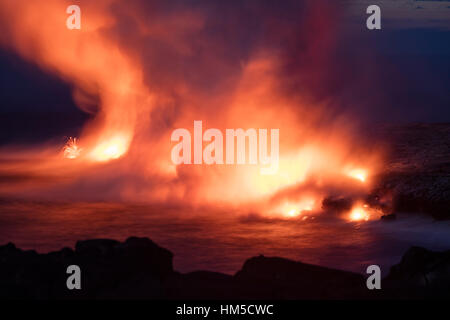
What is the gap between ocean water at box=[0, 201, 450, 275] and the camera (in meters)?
23.0

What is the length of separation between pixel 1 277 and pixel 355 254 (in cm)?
1277

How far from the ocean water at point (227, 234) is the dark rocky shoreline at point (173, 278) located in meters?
5.20

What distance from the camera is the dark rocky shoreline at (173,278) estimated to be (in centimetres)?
1477

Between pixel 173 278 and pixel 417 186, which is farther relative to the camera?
pixel 417 186

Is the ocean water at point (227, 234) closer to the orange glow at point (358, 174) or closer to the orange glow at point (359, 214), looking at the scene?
the orange glow at point (359, 214)

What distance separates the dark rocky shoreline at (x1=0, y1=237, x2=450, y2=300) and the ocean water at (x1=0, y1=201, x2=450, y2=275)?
5.20 meters

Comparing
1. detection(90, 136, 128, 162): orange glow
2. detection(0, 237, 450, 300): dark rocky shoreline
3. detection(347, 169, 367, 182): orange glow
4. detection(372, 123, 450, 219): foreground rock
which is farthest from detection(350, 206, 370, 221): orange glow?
detection(90, 136, 128, 162): orange glow

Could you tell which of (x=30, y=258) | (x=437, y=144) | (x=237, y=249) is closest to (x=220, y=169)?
(x=237, y=249)

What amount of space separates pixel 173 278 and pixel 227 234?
10865mm

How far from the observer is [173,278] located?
15617 mm

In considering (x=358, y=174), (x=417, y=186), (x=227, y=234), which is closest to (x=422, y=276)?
(x=227, y=234)

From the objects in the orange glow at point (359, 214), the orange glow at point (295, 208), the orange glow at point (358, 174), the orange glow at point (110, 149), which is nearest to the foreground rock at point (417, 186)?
the orange glow at point (358, 174)

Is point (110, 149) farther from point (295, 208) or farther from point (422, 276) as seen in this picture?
point (422, 276)

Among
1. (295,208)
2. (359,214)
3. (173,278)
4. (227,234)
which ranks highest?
(295,208)
